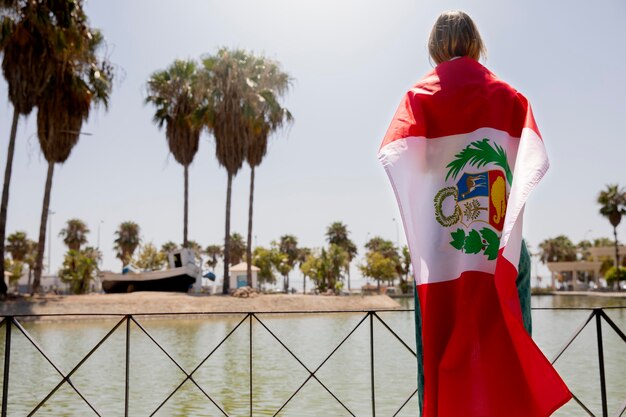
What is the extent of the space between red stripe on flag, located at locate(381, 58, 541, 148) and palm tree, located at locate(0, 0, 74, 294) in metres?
19.4

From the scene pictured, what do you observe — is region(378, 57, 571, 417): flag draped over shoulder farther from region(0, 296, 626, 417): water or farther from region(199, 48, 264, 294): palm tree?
region(199, 48, 264, 294): palm tree

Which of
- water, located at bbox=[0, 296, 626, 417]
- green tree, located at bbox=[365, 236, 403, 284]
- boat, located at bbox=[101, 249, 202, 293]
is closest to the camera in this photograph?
water, located at bbox=[0, 296, 626, 417]

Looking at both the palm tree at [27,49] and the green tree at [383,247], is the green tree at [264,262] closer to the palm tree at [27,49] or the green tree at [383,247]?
the green tree at [383,247]

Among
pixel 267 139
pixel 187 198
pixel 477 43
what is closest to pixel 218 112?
pixel 267 139

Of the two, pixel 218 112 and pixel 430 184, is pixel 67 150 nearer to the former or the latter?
pixel 218 112

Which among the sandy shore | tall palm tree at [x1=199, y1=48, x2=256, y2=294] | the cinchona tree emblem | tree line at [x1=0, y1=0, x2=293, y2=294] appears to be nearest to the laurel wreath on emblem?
the cinchona tree emblem

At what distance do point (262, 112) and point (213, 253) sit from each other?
207 feet

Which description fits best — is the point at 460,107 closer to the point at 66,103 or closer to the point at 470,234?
the point at 470,234

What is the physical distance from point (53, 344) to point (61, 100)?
36.8 ft

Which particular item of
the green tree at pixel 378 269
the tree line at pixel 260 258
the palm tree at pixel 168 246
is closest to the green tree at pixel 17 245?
the tree line at pixel 260 258

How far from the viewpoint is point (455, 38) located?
78.1 inches

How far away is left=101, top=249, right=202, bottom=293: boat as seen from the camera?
27.6 metres

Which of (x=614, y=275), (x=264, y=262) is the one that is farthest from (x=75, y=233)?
(x=614, y=275)

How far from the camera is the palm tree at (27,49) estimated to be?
1836 centimetres
